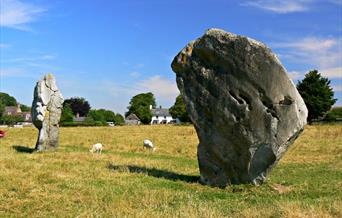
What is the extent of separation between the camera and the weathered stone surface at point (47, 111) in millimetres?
25027

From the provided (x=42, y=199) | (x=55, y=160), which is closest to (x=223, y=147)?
(x=42, y=199)

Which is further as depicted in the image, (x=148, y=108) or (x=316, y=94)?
(x=148, y=108)

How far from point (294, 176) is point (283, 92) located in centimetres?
490

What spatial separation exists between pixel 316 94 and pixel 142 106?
7536cm

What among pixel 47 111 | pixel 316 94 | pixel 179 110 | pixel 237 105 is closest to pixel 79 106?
pixel 179 110

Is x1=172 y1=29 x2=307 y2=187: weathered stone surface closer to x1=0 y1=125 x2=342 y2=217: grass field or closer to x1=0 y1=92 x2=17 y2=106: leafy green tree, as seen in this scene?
x1=0 y1=125 x2=342 y2=217: grass field

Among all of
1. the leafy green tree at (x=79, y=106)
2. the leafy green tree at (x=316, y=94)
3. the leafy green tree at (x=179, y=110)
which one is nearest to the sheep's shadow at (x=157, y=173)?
the leafy green tree at (x=316, y=94)

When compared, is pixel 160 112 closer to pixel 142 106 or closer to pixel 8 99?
pixel 142 106

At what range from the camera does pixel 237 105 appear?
13578 mm

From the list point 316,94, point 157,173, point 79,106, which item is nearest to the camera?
point 157,173

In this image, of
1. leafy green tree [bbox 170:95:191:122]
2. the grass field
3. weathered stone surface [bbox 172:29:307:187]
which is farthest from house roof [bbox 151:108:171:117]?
weathered stone surface [bbox 172:29:307:187]

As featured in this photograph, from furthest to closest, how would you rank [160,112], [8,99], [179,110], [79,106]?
[8,99], [160,112], [79,106], [179,110]

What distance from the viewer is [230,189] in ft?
44.5

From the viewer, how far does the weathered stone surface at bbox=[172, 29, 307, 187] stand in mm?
13188
